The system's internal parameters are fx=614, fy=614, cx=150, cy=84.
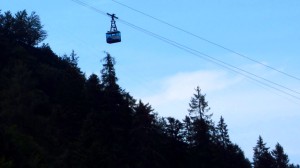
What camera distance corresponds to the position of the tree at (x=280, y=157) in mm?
84819

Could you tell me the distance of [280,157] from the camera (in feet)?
291

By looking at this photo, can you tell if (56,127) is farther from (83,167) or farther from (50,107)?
(83,167)

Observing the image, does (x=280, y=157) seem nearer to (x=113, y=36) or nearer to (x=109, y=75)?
(x=109, y=75)

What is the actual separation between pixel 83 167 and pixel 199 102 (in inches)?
987

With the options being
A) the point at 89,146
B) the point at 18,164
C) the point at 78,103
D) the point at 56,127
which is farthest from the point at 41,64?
the point at 18,164

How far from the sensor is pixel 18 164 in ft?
168

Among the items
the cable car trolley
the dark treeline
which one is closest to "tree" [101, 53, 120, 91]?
the dark treeline

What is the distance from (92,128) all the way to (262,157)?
2564 cm

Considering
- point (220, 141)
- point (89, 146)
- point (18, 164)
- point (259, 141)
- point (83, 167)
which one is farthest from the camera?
point (259, 141)

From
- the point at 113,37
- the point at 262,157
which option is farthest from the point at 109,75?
the point at 113,37

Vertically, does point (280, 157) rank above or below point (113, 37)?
above

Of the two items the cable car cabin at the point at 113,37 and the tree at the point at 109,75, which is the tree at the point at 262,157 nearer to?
the tree at the point at 109,75

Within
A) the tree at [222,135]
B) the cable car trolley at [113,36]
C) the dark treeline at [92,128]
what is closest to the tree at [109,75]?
the dark treeline at [92,128]

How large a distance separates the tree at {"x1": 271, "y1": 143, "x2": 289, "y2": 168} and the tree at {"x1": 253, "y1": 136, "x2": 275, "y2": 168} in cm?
256
